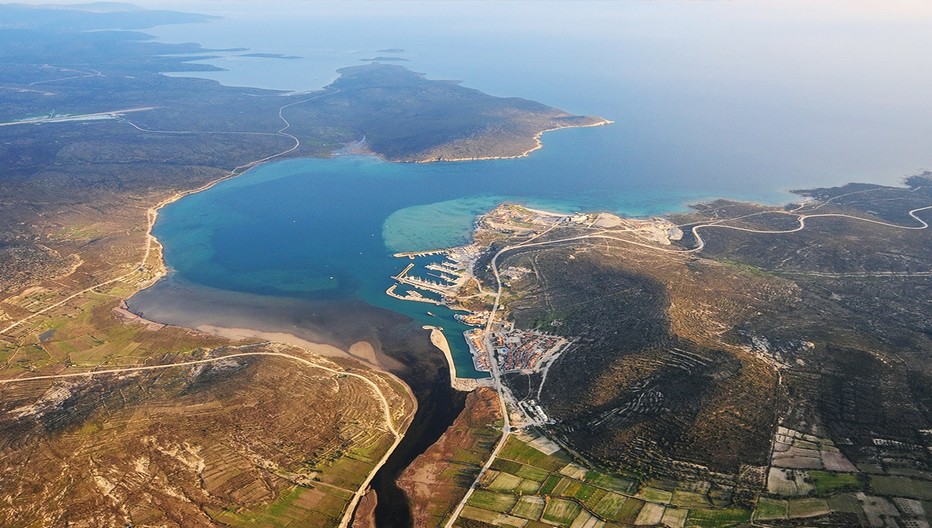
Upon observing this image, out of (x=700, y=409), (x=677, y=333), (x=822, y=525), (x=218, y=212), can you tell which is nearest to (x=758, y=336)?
(x=677, y=333)

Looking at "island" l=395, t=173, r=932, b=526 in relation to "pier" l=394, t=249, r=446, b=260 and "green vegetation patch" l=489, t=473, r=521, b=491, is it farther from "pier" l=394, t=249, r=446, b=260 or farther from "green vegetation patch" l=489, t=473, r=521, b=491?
"pier" l=394, t=249, r=446, b=260

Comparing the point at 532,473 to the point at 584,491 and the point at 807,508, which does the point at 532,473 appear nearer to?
the point at 584,491

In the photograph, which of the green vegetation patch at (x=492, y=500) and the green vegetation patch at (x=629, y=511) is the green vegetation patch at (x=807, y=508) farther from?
the green vegetation patch at (x=492, y=500)

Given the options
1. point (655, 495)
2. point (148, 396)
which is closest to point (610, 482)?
point (655, 495)

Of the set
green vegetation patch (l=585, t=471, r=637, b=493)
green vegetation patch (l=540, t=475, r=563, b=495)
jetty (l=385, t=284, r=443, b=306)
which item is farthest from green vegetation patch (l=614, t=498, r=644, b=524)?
jetty (l=385, t=284, r=443, b=306)

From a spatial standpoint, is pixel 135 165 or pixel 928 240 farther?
pixel 135 165

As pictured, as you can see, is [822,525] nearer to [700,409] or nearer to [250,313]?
[700,409]

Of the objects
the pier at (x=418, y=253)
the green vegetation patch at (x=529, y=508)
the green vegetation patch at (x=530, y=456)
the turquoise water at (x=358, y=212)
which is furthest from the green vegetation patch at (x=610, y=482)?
the pier at (x=418, y=253)
